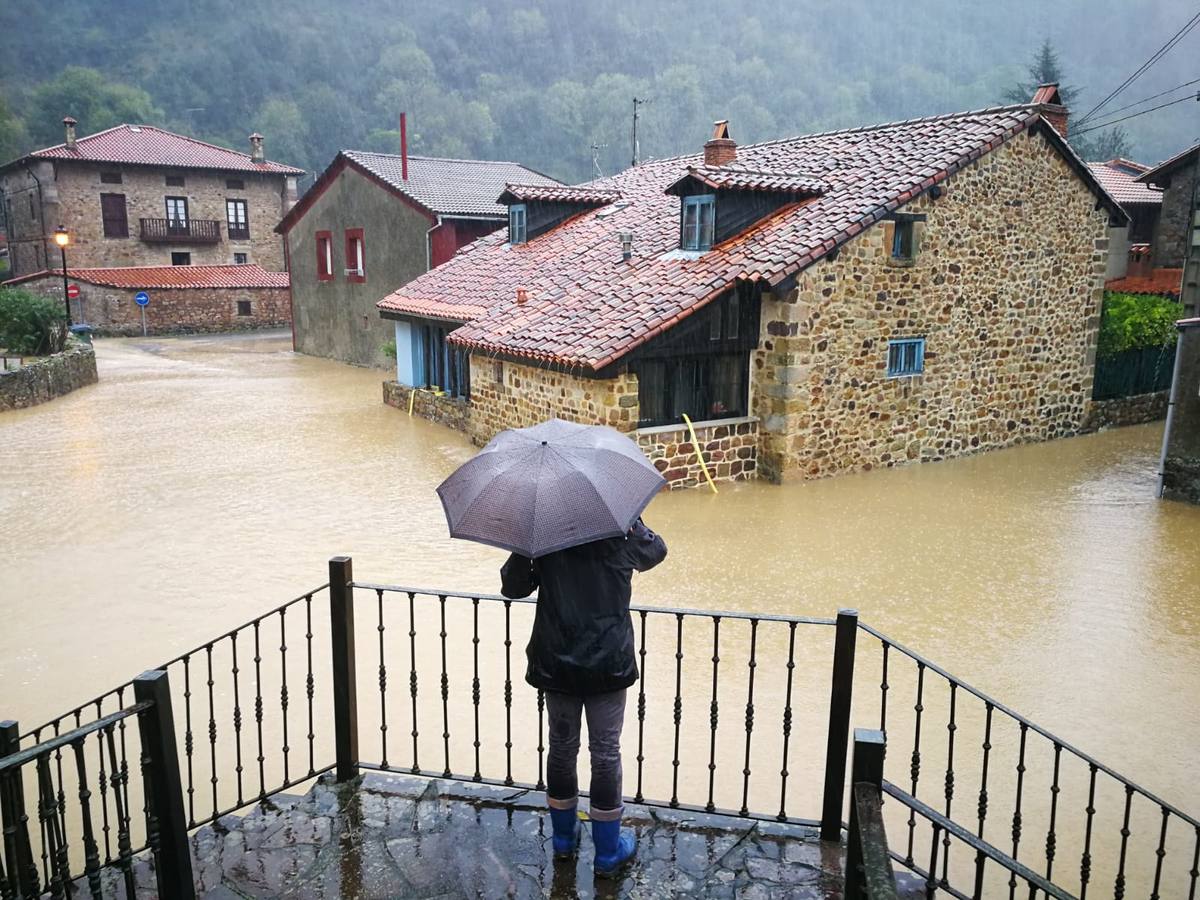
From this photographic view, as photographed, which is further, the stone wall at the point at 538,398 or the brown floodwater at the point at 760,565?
the stone wall at the point at 538,398

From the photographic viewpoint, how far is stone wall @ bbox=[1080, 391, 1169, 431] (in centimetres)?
1888

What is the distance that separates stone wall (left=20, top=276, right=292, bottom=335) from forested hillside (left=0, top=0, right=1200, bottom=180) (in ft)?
88.1

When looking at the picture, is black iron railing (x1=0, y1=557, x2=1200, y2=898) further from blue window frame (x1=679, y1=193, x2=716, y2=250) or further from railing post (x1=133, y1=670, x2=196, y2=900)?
blue window frame (x1=679, y1=193, x2=716, y2=250)

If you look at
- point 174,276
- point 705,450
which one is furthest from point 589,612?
point 174,276

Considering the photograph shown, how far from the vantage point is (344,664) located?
4891mm

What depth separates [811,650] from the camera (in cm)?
838

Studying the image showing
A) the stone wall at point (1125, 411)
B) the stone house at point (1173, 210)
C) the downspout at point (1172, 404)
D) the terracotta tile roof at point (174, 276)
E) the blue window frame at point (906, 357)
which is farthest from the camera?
the terracotta tile roof at point (174, 276)

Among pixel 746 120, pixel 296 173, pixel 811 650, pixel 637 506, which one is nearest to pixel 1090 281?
pixel 811 650

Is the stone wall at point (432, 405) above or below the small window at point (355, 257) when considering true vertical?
below

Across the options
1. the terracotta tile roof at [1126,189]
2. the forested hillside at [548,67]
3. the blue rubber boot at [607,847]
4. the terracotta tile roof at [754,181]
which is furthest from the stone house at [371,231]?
the forested hillside at [548,67]

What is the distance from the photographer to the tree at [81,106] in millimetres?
58500

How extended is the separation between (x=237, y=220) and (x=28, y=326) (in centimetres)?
1840

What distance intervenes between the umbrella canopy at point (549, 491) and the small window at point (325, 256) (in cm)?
2621

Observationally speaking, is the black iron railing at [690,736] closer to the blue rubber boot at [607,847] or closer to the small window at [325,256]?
the blue rubber boot at [607,847]
